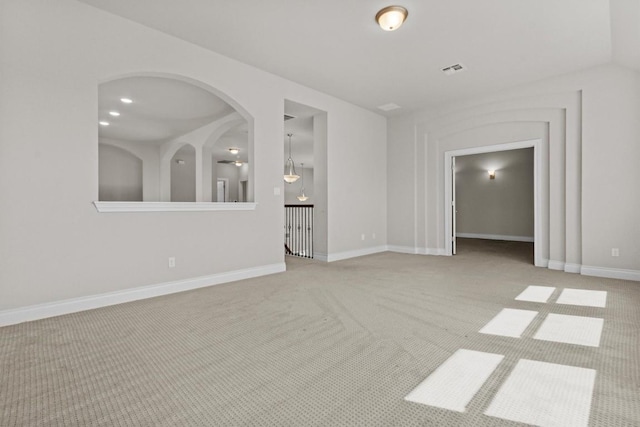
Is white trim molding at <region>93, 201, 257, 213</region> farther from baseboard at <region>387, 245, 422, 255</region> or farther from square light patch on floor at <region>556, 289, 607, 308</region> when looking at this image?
square light patch on floor at <region>556, 289, 607, 308</region>

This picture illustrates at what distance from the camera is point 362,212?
21.7ft

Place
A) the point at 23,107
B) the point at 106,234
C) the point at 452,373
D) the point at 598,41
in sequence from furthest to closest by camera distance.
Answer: the point at 598,41 → the point at 106,234 → the point at 23,107 → the point at 452,373

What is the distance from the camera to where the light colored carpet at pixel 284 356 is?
1.52 m

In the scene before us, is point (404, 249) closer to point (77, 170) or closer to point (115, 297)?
point (115, 297)

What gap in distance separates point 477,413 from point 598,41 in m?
4.66

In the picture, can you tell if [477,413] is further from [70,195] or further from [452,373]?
[70,195]

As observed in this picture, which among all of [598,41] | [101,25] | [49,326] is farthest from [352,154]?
[49,326]

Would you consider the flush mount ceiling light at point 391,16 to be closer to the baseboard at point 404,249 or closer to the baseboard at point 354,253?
the baseboard at point 354,253

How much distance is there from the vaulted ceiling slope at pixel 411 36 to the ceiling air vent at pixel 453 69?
0.11 m

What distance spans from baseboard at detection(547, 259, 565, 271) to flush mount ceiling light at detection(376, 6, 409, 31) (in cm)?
431

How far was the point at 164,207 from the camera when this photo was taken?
12.1 feet

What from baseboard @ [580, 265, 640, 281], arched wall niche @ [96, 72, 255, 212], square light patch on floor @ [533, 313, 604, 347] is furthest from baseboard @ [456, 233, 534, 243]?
arched wall niche @ [96, 72, 255, 212]

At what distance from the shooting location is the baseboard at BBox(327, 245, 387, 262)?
5.92 metres

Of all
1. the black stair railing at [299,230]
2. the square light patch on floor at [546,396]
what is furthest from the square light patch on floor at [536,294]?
the black stair railing at [299,230]
